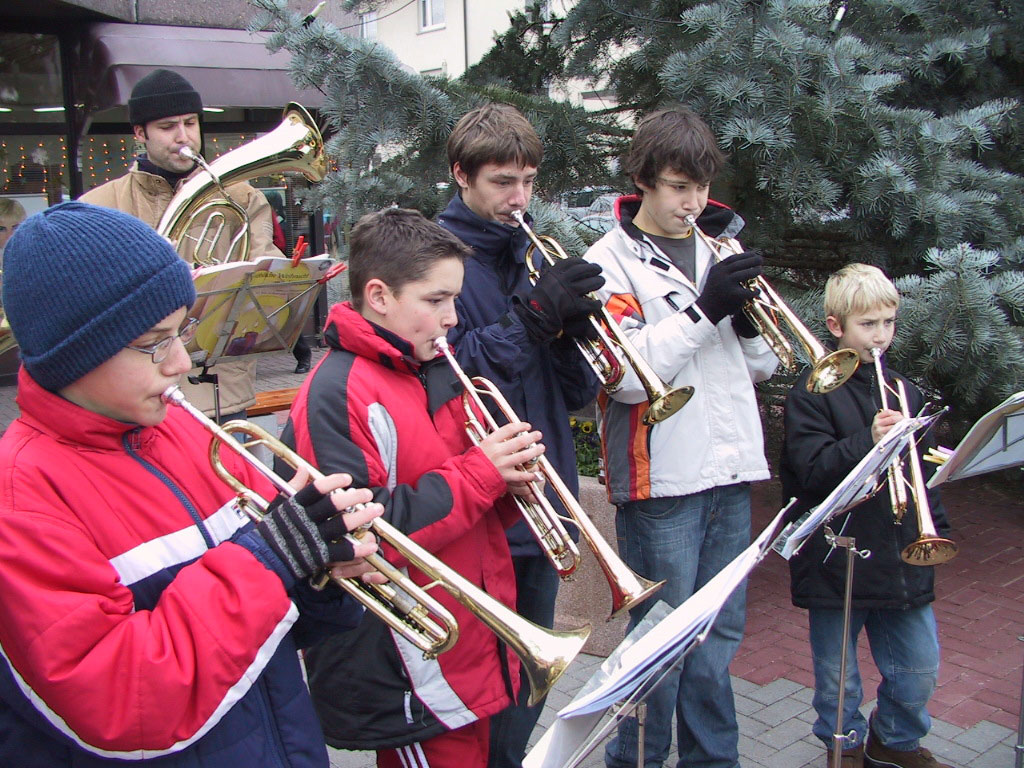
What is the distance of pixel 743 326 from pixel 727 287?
28cm

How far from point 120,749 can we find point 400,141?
2893 millimetres

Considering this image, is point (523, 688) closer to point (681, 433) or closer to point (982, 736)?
point (681, 433)

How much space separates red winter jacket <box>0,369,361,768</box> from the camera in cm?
138

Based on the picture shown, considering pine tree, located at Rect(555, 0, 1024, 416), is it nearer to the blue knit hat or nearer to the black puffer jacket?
the black puffer jacket

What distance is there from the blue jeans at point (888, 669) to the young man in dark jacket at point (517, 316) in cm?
99

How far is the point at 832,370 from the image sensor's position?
2.87 metres

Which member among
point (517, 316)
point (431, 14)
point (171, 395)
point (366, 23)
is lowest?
point (517, 316)

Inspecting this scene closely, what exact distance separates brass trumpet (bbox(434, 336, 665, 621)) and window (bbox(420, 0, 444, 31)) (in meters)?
17.7

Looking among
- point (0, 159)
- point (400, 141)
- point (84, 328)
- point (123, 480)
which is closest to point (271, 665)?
point (123, 480)

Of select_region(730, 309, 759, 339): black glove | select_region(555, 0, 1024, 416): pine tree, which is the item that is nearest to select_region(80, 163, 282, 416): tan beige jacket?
select_region(555, 0, 1024, 416): pine tree

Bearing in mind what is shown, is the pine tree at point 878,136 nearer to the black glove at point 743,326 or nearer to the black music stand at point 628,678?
the black glove at point 743,326

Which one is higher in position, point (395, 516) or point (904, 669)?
point (395, 516)

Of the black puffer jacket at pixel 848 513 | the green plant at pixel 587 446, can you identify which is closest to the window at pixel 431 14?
the green plant at pixel 587 446

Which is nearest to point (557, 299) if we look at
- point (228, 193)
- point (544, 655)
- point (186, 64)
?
point (544, 655)
